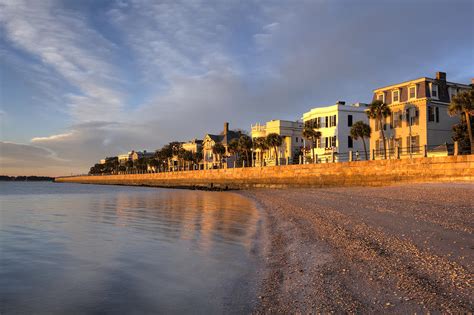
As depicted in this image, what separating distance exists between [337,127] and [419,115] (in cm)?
1531

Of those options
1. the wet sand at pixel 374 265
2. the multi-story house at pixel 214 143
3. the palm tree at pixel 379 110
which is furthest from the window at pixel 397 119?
the multi-story house at pixel 214 143

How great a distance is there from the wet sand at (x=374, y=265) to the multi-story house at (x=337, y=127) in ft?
160

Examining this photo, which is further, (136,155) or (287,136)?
(136,155)

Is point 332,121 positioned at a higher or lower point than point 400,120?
higher

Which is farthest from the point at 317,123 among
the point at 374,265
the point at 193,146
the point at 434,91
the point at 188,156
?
the point at 193,146

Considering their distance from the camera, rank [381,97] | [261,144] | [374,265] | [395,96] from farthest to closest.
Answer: [261,144] → [381,97] → [395,96] → [374,265]

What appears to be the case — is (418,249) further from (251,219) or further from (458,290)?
(251,219)

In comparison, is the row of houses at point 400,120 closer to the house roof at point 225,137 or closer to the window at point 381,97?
the window at point 381,97

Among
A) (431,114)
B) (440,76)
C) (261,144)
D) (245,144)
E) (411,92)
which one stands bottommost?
(261,144)

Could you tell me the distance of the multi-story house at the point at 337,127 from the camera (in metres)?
61.8

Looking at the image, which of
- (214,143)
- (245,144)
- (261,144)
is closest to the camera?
(261,144)

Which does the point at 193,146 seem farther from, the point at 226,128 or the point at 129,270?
the point at 129,270

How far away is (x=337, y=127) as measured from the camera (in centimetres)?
6175

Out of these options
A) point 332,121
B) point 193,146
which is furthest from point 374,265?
point 193,146
